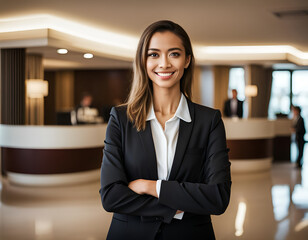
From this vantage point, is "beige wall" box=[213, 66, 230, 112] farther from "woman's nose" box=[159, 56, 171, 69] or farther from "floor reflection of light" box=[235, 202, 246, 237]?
"woman's nose" box=[159, 56, 171, 69]

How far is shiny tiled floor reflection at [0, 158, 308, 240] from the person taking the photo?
5031 mm

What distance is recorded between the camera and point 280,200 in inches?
275

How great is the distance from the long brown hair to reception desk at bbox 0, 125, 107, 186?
6.50m

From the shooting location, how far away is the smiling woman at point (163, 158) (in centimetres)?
165

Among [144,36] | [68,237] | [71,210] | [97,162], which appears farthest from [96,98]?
[144,36]

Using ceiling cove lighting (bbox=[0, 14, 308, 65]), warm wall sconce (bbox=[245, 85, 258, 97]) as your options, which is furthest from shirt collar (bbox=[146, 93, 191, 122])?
warm wall sconce (bbox=[245, 85, 258, 97])

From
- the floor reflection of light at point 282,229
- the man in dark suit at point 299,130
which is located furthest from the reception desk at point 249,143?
the floor reflection of light at point 282,229

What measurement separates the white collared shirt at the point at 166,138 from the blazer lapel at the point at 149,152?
0.04 meters

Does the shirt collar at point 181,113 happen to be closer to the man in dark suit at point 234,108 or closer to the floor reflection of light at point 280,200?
the floor reflection of light at point 280,200

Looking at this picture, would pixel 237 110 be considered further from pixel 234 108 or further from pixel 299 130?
pixel 299 130

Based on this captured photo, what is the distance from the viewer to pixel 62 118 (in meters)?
11.0

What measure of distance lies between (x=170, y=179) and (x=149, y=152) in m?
0.16

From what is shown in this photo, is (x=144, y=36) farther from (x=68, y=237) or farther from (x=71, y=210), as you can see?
(x=71, y=210)

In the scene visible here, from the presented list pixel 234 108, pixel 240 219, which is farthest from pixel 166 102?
pixel 234 108
